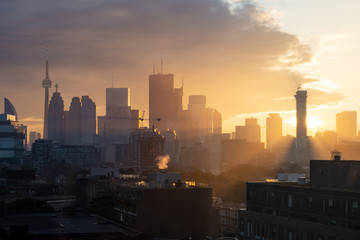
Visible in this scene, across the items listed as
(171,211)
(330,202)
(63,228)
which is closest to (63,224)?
(63,228)

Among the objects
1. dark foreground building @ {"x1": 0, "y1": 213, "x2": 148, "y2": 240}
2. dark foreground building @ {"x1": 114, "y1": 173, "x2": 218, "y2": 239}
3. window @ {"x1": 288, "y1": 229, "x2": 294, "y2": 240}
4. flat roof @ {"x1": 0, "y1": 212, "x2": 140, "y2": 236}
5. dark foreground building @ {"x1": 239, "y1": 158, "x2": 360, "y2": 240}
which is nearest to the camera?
dark foreground building @ {"x1": 0, "y1": 213, "x2": 148, "y2": 240}

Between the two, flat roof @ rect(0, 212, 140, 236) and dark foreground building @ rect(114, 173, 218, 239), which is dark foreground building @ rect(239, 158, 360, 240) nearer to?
dark foreground building @ rect(114, 173, 218, 239)

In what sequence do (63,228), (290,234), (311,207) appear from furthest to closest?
(290,234), (311,207), (63,228)

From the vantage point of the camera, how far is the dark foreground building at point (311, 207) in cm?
8644

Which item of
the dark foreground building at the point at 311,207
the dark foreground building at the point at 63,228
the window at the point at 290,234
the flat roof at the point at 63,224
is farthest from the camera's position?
the window at the point at 290,234

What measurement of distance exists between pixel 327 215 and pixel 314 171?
33.1 feet

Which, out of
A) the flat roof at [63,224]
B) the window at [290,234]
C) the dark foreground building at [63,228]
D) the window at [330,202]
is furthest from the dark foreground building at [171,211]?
the window at [330,202]

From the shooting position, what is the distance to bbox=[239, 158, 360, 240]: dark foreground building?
86438 mm

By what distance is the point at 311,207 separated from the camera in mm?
93375

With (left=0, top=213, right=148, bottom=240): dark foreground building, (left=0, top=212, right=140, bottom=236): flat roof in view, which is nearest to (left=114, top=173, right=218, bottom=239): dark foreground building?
(left=0, top=212, right=140, bottom=236): flat roof

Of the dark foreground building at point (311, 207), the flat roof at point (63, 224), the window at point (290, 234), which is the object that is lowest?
the window at point (290, 234)

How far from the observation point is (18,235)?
80312 millimetres

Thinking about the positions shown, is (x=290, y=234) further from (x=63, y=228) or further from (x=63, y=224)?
(x=63, y=224)

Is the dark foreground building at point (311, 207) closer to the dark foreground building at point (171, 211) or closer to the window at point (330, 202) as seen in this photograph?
the window at point (330, 202)
